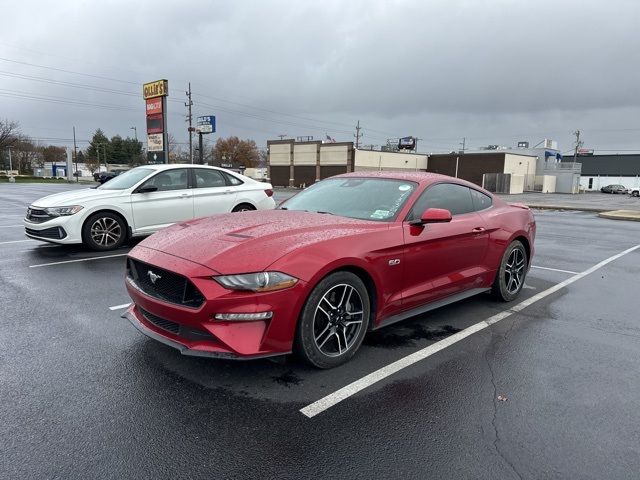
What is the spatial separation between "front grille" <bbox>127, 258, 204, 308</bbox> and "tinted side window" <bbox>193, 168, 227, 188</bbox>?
17.8ft

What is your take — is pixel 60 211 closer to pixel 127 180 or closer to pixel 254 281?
pixel 127 180

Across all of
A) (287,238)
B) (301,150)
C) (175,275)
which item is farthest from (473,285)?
(301,150)

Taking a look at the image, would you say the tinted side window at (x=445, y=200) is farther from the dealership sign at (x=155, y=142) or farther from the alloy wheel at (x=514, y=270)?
the dealership sign at (x=155, y=142)

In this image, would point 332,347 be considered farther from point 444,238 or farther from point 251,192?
point 251,192

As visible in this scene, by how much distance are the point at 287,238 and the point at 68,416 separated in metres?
1.83

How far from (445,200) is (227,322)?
276 cm

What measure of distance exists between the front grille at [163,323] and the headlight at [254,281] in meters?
0.52

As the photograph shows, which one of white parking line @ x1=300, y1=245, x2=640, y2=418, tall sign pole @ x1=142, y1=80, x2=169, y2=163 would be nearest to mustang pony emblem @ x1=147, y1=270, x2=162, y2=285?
white parking line @ x1=300, y1=245, x2=640, y2=418

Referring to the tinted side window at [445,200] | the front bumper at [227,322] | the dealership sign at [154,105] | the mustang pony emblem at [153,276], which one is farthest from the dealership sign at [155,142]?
the front bumper at [227,322]

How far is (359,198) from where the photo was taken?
174 inches

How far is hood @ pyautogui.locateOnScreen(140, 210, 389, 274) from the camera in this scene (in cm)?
308

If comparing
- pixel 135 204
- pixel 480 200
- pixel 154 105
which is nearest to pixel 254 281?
pixel 480 200

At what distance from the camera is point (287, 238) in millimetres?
3354

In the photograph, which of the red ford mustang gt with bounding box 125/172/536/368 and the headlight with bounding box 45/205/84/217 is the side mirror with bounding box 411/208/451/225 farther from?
the headlight with bounding box 45/205/84/217
